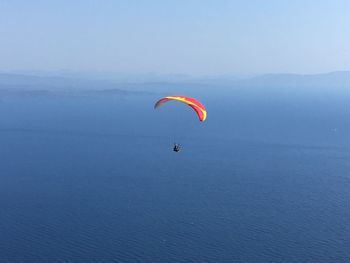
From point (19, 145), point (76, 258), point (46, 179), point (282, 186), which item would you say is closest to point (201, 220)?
point (76, 258)

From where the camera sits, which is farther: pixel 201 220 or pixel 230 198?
pixel 230 198

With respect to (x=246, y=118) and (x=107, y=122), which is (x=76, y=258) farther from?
(x=246, y=118)

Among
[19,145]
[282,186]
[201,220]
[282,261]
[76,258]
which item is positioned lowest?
[76,258]

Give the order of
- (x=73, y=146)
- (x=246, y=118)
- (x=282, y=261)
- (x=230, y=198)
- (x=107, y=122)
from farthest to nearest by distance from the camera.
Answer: (x=246, y=118) → (x=107, y=122) → (x=73, y=146) → (x=230, y=198) → (x=282, y=261)

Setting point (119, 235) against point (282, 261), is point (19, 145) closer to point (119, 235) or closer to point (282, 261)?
point (119, 235)

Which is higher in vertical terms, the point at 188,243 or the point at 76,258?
the point at 188,243

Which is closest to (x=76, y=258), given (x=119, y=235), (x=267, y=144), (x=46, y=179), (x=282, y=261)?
(x=119, y=235)

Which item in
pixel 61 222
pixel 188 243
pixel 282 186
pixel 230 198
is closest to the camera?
pixel 188 243
